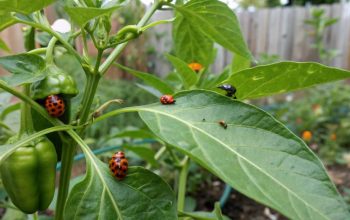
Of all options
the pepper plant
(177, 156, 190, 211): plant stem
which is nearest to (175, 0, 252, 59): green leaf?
the pepper plant

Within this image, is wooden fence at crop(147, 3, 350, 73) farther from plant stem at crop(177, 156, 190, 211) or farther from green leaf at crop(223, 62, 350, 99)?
green leaf at crop(223, 62, 350, 99)

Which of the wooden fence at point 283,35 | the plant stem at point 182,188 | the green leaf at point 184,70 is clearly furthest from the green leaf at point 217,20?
the wooden fence at point 283,35

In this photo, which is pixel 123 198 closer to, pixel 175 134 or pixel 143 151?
pixel 175 134

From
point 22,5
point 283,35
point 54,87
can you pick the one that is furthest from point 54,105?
point 283,35

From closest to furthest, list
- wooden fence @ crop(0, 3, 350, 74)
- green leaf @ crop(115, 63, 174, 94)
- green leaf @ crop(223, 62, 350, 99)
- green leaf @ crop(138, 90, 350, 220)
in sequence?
green leaf @ crop(138, 90, 350, 220) < green leaf @ crop(223, 62, 350, 99) < green leaf @ crop(115, 63, 174, 94) < wooden fence @ crop(0, 3, 350, 74)

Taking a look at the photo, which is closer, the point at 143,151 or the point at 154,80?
the point at 154,80

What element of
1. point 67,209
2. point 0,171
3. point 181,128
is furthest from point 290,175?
point 0,171

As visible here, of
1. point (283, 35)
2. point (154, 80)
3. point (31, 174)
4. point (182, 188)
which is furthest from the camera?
point (283, 35)
